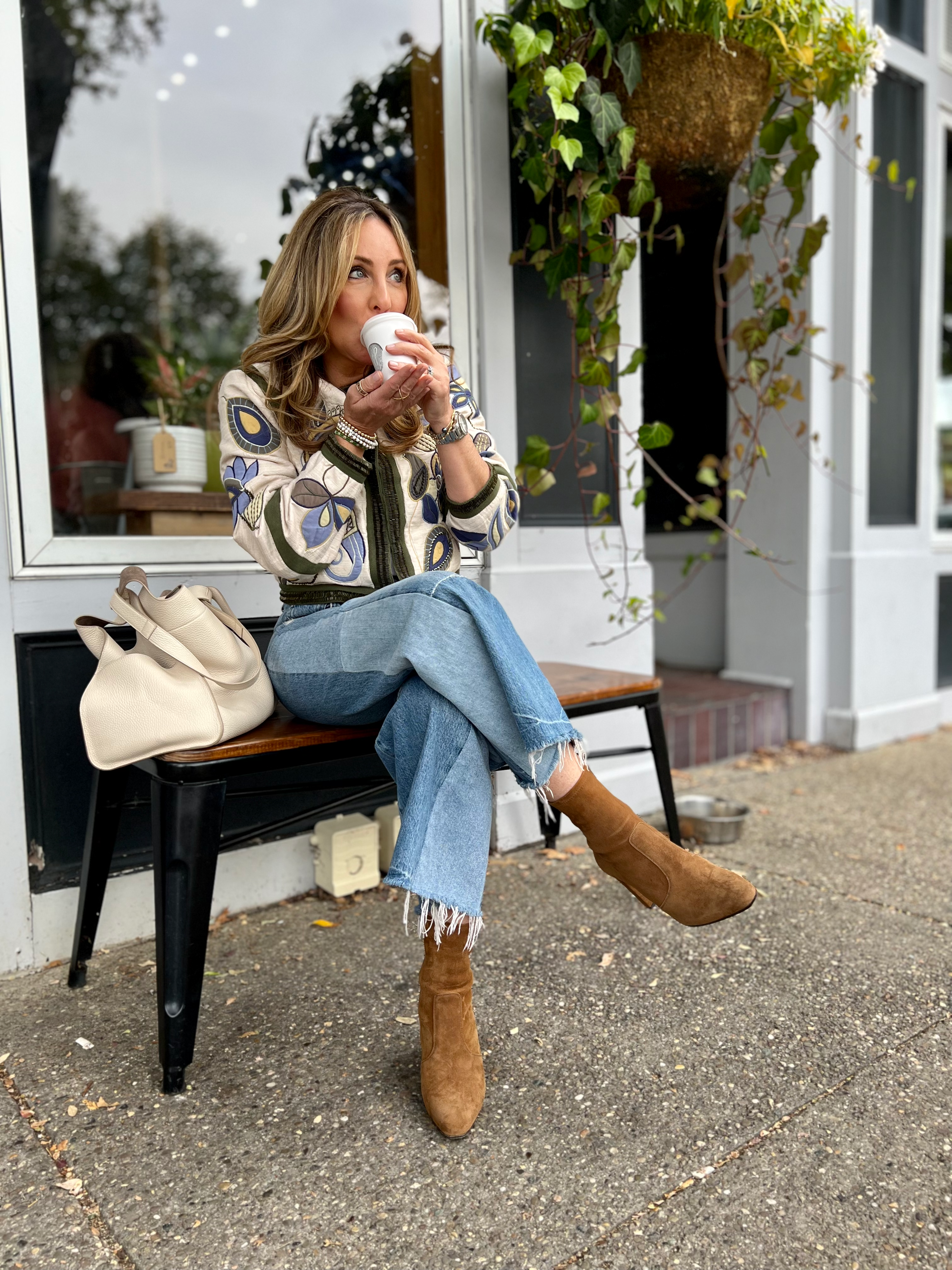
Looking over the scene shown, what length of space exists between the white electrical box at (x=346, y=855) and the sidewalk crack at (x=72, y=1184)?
31.3 inches

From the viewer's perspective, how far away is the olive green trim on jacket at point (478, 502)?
1542 mm

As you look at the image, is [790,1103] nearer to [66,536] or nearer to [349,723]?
[349,723]

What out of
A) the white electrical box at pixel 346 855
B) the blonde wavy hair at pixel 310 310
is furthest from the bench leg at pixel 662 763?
the blonde wavy hair at pixel 310 310

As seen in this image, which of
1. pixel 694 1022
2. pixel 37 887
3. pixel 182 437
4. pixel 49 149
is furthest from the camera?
pixel 49 149

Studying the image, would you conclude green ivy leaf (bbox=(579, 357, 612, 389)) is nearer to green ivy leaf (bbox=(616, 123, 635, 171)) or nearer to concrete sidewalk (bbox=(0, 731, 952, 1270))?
green ivy leaf (bbox=(616, 123, 635, 171))

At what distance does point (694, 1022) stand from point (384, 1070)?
527 mm

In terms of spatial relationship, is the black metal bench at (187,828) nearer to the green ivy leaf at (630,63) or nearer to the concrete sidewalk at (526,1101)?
the concrete sidewalk at (526,1101)

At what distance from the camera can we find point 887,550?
3.62 meters

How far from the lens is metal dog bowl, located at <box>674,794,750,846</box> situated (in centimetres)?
239

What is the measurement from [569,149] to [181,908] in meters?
1.68

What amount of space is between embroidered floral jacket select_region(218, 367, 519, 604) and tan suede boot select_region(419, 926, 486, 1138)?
62 centimetres

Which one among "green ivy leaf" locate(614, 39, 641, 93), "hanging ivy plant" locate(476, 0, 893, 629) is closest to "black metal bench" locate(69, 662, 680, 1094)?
"hanging ivy plant" locate(476, 0, 893, 629)

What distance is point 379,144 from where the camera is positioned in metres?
2.54

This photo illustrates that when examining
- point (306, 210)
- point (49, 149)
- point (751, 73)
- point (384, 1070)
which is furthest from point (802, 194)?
point (49, 149)
